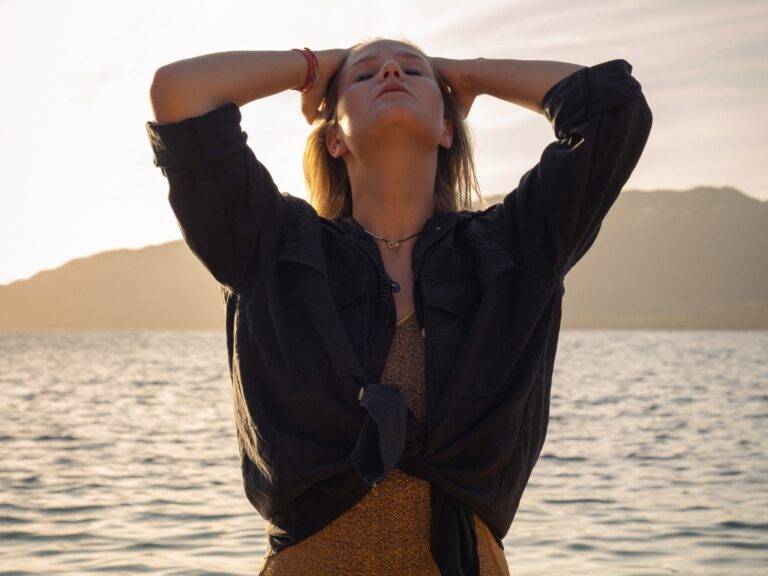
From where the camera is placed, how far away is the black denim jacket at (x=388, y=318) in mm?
2453

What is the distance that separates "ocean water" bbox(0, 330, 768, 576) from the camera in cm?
802

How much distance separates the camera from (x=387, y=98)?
2.93 m

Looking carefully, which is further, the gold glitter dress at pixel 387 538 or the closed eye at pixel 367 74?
the closed eye at pixel 367 74

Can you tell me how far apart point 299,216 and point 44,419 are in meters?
20.0

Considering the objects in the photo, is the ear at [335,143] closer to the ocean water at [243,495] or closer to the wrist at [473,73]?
the wrist at [473,73]

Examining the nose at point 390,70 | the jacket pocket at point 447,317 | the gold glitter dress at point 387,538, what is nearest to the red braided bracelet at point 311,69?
the nose at point 390,70

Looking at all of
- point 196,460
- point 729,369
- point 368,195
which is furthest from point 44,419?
point 729,369

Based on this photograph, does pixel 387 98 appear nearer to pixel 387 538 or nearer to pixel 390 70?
pixel 390 70

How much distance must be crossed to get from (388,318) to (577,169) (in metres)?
0.63

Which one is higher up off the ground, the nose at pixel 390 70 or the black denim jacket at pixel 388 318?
the nose at pixel 390 70

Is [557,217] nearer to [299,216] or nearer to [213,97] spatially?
[299,216]

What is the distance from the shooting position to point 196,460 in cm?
1382

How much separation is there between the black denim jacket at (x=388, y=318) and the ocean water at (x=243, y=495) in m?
5.25

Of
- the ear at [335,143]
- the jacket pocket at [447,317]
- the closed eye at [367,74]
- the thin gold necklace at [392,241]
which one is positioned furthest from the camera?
the ear at [335,143]
